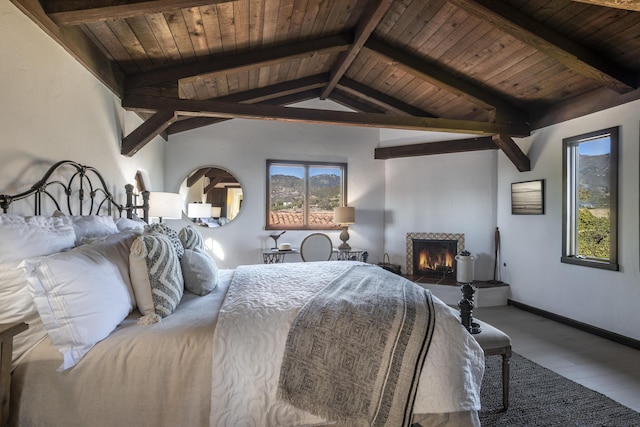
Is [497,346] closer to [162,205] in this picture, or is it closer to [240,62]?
[162,205]

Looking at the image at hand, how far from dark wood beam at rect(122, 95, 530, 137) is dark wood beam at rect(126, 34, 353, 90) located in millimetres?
203

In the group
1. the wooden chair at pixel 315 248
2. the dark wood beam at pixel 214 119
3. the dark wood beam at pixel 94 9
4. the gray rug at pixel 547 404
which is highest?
the dark wood beam at pixel 214 119

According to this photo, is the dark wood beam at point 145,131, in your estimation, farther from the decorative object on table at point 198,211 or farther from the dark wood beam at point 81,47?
the decorative object on table at point 198,211

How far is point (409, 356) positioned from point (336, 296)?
0.48 meters

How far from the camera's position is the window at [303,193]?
17.1 ft

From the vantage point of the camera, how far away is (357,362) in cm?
140

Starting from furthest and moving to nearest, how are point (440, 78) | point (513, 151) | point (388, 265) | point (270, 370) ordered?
point (388, 265) < point (513, 151) < point (440, 78) < point (270, 370)

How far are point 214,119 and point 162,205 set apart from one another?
2.05 m

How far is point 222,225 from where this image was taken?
5.04 meters

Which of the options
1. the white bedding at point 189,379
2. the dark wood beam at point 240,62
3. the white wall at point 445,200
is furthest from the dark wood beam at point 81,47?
the white wall at point 445,200

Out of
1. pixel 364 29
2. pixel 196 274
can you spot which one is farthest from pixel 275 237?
pixel 364 29

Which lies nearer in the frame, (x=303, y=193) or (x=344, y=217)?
(x=344, y=217)

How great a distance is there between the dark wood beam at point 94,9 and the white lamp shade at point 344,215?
3.49m

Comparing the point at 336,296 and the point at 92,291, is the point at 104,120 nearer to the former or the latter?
the point at 92,291
